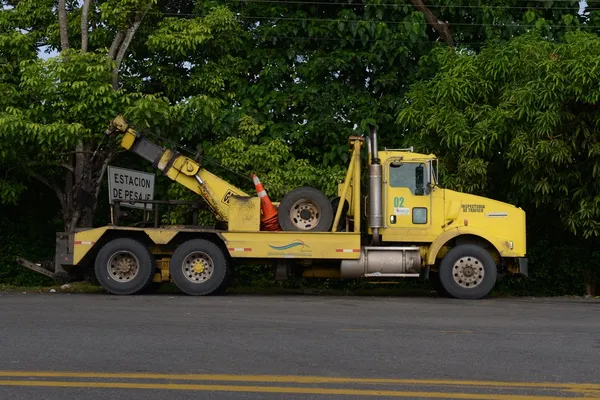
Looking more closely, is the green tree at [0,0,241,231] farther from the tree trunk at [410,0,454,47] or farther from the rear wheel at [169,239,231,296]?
the tree trunk at [410,0,454,47]

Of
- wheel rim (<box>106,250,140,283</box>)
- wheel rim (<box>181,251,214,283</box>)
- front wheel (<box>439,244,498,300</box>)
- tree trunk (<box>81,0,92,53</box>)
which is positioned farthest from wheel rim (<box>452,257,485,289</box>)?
tree trunk (<box>81,0,92,53</box>)

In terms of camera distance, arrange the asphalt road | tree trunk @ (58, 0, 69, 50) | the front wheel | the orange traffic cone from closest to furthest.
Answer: the asphalt road
the front wheel
the orange traffic cone
tree trunk @ (58, 0, 69, 50)

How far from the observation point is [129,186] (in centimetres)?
1948

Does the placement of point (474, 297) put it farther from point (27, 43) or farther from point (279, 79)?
point (27, 43)

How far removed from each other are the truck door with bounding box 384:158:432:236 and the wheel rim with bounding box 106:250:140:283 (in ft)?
15.8

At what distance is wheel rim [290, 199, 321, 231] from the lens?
17688 mm

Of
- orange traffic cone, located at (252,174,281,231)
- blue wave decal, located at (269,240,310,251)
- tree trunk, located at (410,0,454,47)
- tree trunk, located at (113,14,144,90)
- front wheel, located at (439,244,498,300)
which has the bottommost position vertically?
front wheel, located at (439,244,498,300)

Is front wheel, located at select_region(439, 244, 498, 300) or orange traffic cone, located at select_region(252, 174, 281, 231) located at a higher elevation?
orange traffic cone, located at select_region(252, 174, 281, 231)

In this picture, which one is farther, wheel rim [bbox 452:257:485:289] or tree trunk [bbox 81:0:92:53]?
tree trunk [bbox 81:0:92:53]

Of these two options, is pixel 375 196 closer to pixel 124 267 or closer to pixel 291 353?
pixel 124 267

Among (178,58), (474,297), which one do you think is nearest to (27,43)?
(178,58)

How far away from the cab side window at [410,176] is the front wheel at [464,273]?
54.2 inches

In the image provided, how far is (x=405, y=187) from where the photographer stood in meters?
17.9

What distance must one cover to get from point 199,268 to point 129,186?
9.14 feet
